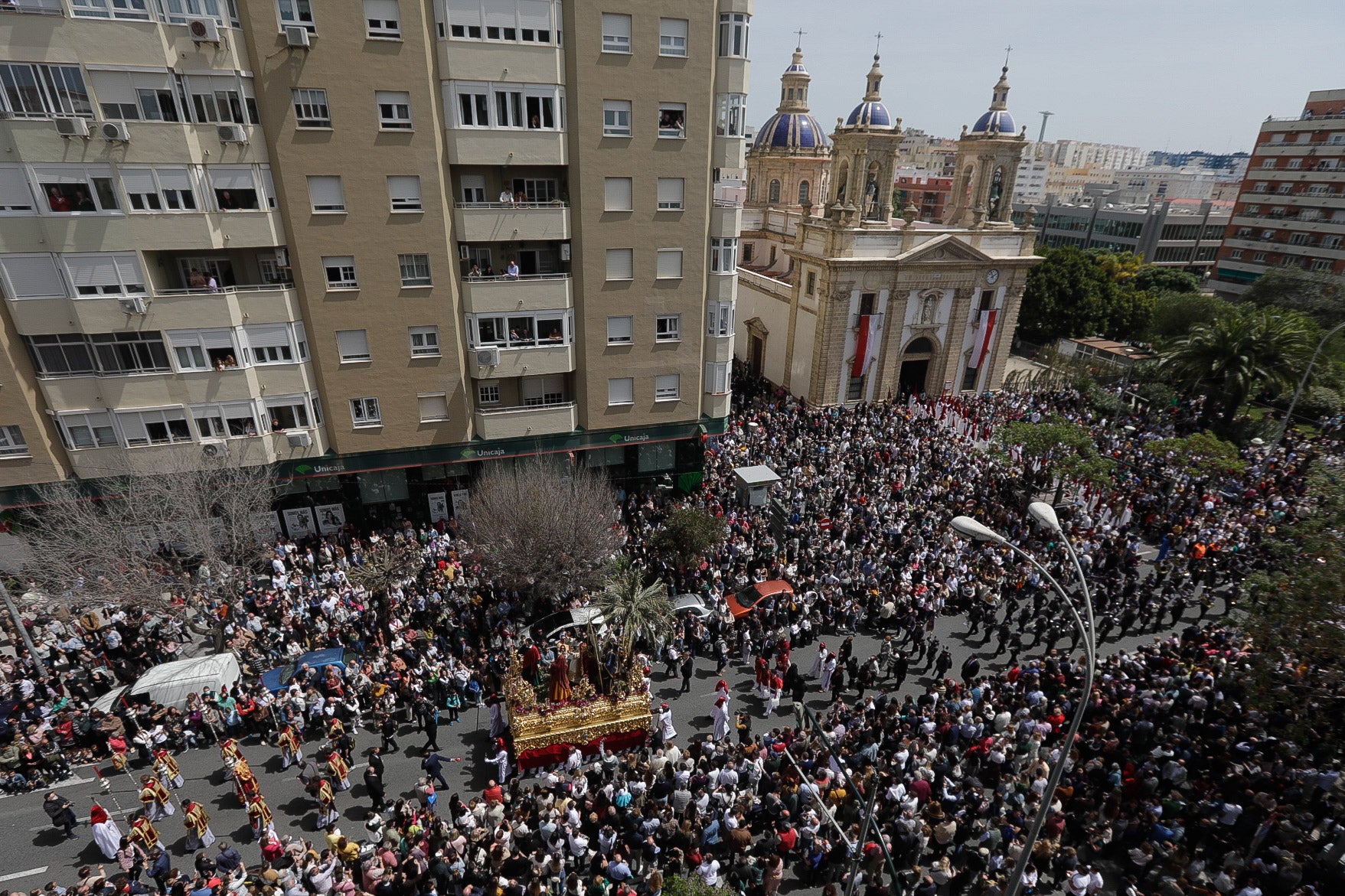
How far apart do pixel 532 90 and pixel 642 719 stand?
19069 millimetres

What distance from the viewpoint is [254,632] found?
1911 cm

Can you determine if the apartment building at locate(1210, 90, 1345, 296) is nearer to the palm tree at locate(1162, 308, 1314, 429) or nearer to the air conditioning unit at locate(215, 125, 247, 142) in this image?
the palm tree at locate(1162, 308, 1314, 429)

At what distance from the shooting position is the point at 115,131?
60.5ft

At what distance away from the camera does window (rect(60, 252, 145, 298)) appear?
19.3m

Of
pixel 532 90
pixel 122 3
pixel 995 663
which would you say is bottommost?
pixel 995 663

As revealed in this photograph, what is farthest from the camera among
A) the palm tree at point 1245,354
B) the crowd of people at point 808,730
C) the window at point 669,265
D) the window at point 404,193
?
the palm tree at point 1245,354

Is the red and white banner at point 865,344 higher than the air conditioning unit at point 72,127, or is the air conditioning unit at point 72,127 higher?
the air conditioning unit at point 72,127

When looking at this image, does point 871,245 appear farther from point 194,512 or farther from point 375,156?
point 194,512

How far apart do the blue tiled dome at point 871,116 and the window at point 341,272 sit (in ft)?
108

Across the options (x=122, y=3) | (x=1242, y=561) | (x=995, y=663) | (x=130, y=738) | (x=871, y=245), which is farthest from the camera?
(x=871, y=245)

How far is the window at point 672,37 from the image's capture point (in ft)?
73.0

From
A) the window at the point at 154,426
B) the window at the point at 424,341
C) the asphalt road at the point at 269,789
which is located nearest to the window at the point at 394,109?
the window at the point at 424,341

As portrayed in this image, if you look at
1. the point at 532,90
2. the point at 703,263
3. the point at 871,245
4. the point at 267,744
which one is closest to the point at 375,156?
the point at 532,90

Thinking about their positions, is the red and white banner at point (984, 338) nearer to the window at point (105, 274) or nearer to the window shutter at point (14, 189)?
the window at point (105, 274)
